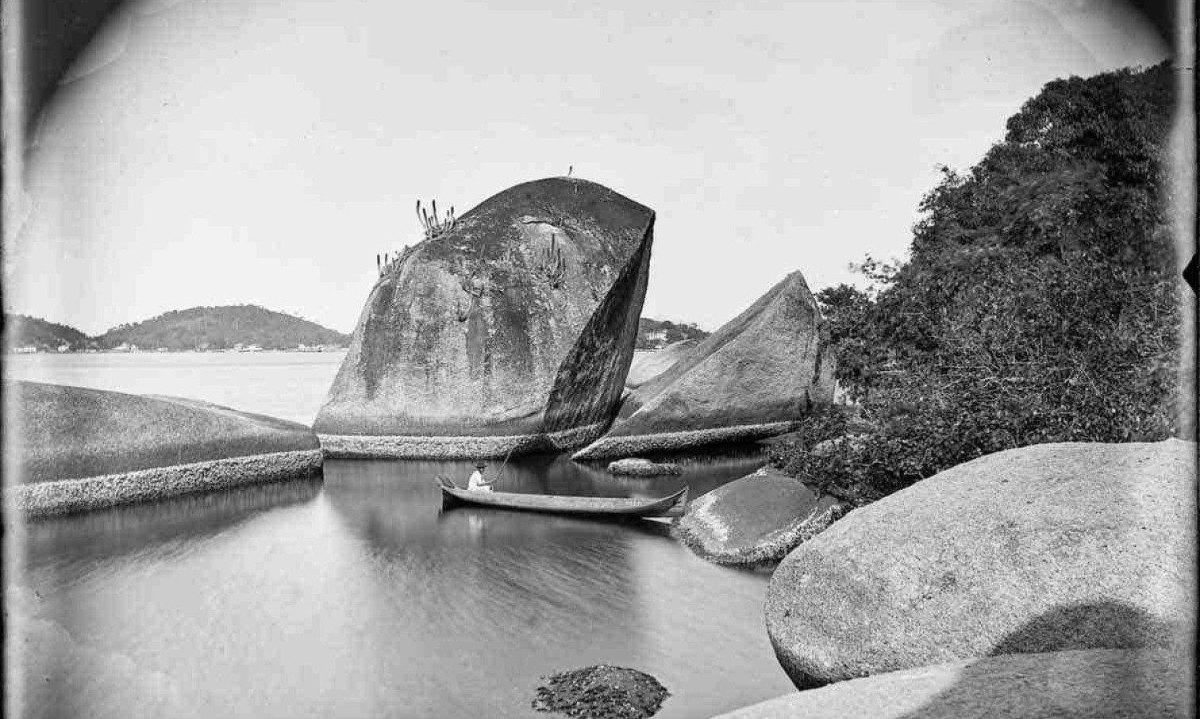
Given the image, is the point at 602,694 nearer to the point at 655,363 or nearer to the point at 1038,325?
the point at 1038,325

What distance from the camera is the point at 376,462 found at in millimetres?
22406

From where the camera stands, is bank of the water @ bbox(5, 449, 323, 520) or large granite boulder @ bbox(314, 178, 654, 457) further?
large granite boulder @ bbox(314, 178, 654, 457)

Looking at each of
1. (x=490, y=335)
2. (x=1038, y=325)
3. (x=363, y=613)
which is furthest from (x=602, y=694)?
(x=490, y=335)

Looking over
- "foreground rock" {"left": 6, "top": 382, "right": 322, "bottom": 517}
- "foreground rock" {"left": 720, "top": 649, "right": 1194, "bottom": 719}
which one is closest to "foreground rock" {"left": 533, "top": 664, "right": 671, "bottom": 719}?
"foreground rock" {"left": 720, "top": 649, "right": 1194, "bottom": 719}

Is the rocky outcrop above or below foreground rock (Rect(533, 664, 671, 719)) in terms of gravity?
above

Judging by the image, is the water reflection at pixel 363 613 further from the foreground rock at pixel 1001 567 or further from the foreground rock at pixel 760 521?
the foreground rock at pixel 1001 567

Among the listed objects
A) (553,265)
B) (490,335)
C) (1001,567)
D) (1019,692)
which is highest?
(553,265)

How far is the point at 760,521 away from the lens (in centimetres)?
1155

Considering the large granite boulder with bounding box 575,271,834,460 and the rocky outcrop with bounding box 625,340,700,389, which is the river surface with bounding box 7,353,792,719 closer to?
the large granite boulder with bounding box 575,271,834,460

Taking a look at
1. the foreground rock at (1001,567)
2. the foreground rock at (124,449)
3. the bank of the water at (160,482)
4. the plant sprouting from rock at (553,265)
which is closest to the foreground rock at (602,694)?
the foreground rock at (1001,567)

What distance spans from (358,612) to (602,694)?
4.11m

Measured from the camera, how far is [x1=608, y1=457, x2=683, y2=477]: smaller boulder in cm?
1961

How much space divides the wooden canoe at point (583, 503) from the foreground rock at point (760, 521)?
1052 millimetres

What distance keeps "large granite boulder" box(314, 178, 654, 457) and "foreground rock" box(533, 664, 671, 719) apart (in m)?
15.5
